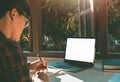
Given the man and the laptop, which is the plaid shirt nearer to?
the man

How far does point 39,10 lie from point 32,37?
32cm

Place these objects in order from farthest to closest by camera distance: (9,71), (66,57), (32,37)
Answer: (32,37)
(66,57)
(9,71)

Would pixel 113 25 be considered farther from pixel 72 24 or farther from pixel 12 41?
pixel 12 41

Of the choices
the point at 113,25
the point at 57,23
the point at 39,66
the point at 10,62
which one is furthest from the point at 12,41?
the point at 57,23

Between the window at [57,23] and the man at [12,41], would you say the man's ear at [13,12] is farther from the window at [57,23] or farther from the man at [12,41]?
the window at [57,23]

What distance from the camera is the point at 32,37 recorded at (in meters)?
3.46

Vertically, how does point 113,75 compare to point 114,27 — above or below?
below

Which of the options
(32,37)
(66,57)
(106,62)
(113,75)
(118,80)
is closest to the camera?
(118,80)

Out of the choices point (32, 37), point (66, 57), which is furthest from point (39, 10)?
point (66, 57)

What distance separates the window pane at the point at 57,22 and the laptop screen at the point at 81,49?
48cm

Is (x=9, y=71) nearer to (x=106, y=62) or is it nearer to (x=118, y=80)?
(x=118, y=80)

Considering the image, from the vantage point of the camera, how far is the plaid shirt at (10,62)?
1.13 meters

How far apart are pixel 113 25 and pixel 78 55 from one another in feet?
2.16

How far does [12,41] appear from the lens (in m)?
1.16
